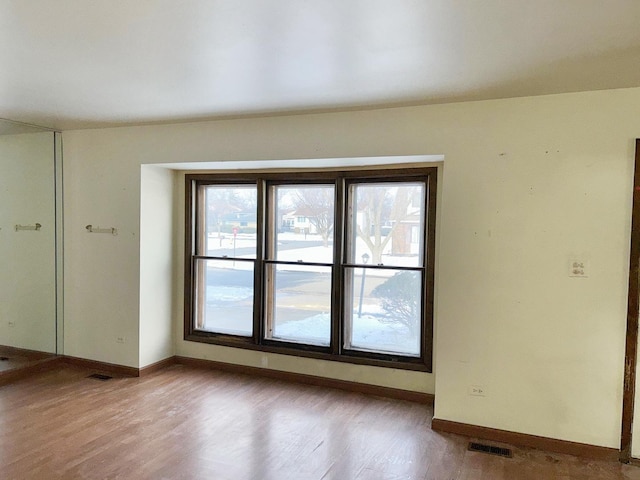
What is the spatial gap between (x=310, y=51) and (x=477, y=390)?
262 cm

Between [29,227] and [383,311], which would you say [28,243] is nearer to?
[29,227]

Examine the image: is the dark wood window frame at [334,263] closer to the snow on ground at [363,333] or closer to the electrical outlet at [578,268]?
the snow on ground at [363,333]

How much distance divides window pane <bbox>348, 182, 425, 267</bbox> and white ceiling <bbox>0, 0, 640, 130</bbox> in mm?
974

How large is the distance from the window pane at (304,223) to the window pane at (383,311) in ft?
1.30

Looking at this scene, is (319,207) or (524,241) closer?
(524,241)

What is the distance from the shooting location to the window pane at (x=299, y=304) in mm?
4586

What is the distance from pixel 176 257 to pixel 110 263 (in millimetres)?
666

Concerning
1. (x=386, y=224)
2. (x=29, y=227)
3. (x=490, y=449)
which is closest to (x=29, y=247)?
(x=29, y=227)

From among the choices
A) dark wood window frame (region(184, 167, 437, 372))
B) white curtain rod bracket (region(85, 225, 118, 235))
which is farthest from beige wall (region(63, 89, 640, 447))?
→ white curtain rod bracket (region(85, 225, 118, 235))

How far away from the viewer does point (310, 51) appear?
2436 millimetres

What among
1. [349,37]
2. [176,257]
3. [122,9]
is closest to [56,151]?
[176,257]

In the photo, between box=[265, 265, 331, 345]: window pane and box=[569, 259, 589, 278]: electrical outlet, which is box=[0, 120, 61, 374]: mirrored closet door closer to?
box=[265, 265, 331, 345]: window pane

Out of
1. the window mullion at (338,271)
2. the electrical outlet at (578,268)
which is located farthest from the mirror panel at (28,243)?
the electrical outlet at (578,268)

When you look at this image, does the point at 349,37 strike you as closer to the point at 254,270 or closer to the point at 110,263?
the point at 254,270
